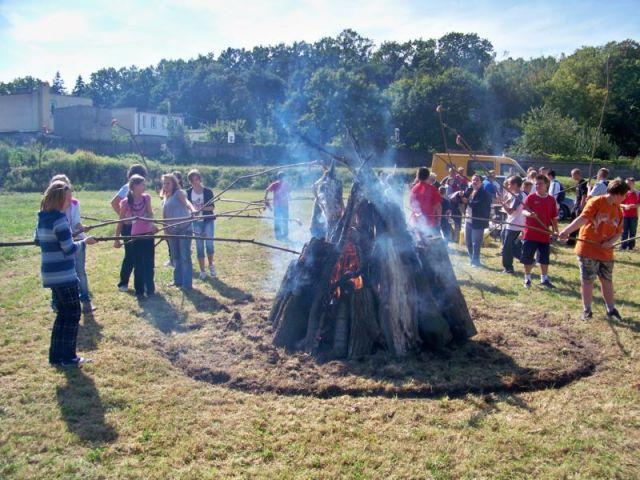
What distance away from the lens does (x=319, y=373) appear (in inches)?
203

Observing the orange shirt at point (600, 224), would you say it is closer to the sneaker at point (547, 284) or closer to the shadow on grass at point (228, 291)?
the sneaker at point (547, 284)

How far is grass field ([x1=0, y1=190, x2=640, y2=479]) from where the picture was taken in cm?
366

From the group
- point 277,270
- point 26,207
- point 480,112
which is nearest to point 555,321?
point 277,270

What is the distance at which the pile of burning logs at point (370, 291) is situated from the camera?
5605 millimetres

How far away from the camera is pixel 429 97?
2742 centimetres

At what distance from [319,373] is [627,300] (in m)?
5.51

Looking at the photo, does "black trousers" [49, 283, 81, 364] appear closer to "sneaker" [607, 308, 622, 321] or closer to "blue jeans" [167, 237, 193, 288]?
"blue jeans" [167, 237, 193, 288]

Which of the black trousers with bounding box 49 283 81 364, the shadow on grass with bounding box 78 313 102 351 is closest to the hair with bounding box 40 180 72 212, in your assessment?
the black trousers with bounding box 49 283 81 364

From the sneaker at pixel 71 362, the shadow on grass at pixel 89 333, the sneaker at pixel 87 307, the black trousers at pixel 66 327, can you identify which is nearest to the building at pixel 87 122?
the sneaker at pixel 87 307

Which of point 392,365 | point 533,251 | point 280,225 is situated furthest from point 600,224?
point 280,225

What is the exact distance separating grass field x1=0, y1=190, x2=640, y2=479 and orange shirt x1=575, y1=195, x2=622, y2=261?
930 mm

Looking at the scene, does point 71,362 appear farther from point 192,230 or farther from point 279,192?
point 279,192

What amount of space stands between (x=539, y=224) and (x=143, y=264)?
6.28m

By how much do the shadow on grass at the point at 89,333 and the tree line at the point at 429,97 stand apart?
12.4 ft
